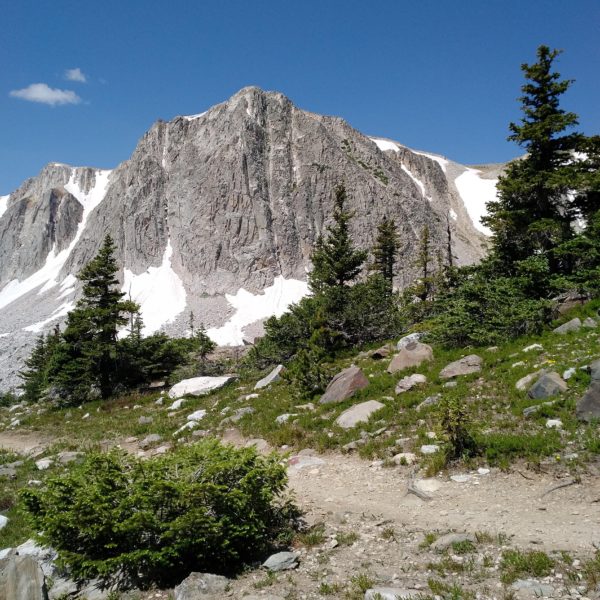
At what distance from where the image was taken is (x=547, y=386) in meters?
10.3

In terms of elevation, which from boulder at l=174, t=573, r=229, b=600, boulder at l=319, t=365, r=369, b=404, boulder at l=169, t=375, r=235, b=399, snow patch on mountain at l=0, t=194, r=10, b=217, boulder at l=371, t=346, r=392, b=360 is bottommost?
boulder at l=169, t=375, r=235, b=399

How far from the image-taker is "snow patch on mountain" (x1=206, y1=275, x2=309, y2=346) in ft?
214

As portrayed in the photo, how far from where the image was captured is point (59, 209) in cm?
11225

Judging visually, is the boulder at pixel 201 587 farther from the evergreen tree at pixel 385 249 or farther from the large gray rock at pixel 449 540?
the evergreen tree at pixel 385 249

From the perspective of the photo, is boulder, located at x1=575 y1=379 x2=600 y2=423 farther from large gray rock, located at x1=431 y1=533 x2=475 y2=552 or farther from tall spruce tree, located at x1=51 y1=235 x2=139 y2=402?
tall spruce tree, located at x1=51 y1=235 x2=139 y2=402

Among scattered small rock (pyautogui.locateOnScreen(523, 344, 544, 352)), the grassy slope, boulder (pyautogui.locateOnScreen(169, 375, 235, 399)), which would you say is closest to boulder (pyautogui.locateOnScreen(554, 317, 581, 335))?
the grassy slope

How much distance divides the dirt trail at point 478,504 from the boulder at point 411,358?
657cm

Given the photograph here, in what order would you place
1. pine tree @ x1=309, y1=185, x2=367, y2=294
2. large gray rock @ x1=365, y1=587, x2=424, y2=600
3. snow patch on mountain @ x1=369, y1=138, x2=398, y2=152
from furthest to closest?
snow patch on mountain @ x1=369, y1=138, x2=398, y2=152, pine tree @ x1=309, y1=185, x2=367, y2=294, large gray rock @ x1=365, y1=587, x2=424, y2=600

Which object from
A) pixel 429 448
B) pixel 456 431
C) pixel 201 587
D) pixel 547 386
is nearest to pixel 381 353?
pixel 547 386

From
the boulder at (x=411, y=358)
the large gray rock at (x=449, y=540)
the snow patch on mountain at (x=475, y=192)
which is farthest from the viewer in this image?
the snow patch on mountain at (x=475, y=192)

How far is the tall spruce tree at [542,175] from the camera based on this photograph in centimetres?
1861

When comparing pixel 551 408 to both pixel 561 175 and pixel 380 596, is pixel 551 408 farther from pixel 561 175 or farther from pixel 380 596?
pixel 561 175

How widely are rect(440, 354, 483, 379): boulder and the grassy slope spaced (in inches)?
10.3

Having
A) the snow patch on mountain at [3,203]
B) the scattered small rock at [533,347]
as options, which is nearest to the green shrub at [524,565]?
the scattered small rock at [533,347]
